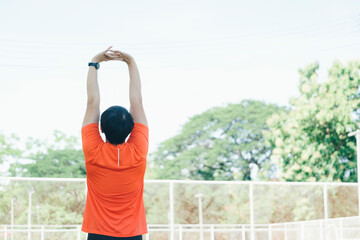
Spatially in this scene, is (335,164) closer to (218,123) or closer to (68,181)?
(218,123)

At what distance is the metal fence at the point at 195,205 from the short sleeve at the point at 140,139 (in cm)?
639

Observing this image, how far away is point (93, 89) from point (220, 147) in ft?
95.5

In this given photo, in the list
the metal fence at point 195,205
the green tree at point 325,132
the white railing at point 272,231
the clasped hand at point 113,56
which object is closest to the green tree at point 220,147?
the green tree at point 325,132

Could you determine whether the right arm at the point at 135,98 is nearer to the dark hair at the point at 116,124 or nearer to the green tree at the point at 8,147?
the dark hair at the point at 116,124

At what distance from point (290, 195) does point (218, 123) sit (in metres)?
18.4

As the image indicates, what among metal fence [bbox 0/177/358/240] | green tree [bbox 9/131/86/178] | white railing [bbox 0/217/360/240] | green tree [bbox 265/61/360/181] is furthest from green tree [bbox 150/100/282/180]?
white railing [bbox 0/217/360/240]

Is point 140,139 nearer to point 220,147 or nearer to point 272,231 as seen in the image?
point 272,231

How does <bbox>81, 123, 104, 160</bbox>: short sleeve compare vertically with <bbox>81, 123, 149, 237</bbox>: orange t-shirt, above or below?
above

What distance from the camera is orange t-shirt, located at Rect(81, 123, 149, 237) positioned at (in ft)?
7.26

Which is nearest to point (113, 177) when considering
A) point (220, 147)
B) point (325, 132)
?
point (325, 132)

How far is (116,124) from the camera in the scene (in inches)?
87.5

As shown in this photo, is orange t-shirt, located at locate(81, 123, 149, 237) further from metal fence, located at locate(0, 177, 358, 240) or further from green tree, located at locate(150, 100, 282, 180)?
green tree, located at locate(150, 100, 282, 180)

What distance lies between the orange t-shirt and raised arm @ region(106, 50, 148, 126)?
16 centimetres

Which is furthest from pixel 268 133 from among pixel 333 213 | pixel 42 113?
pixel 42 113
